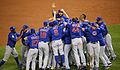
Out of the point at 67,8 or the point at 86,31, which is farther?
the point at 67,8

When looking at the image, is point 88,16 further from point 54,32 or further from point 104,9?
point 54,32

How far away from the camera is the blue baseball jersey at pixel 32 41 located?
1193 centimetres

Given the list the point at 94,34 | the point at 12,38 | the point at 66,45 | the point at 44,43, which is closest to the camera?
the point at 94,34

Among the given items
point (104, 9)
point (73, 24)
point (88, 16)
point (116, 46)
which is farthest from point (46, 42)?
point (104, 9)

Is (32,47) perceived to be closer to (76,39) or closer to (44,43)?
(44,43)

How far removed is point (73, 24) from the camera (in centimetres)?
1185

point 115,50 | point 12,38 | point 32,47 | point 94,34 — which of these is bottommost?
point 115,50

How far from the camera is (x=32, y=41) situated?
1195 centimetres

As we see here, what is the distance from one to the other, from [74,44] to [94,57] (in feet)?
3.26

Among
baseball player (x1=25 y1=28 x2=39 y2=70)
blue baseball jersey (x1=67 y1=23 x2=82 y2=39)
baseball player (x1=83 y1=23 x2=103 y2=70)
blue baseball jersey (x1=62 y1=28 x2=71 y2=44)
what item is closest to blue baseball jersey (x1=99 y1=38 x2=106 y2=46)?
baseball player (x1=83 y1=23 x2=103 y2=70)

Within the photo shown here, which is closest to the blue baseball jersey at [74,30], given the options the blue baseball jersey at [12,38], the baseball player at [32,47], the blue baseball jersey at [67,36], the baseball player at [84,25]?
the blue baseball jersey at [67,36]

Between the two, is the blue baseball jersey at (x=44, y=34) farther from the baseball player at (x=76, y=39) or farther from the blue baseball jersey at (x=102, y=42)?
the blue baseball jersey at (x=102, y=42)

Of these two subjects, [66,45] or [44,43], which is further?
[66,45]

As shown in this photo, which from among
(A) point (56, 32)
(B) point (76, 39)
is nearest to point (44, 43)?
(A) point (56, 32)
